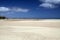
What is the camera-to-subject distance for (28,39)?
2.33 metres

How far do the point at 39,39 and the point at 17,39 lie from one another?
0.43m

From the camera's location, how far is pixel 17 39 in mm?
2352

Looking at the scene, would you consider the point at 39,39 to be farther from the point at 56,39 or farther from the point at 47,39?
the point at 56,39

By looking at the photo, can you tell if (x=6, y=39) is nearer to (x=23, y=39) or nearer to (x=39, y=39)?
(x=23, y=39)

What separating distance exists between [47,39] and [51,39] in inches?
3.2

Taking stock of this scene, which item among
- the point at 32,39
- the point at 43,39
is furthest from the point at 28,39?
the point at 43,39

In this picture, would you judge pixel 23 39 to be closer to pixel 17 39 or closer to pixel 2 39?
pixel 17 39

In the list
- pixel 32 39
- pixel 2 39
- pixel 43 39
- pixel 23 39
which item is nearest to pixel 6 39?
pixel 2 39

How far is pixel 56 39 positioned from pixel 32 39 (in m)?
0.47

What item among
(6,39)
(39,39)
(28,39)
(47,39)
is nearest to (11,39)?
(6,39)

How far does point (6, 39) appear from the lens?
235 cm

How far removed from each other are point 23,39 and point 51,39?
1.80 ft

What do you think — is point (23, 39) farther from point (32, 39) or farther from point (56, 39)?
point (56, 39)

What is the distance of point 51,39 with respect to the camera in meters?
2.34
